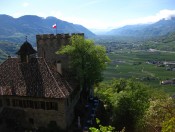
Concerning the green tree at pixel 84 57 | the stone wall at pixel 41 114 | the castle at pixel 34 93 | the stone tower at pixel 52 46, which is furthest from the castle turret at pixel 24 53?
the stone wall at pixel 41 114

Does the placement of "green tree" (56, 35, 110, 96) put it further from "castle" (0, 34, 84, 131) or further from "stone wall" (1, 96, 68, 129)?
"stone wall" (1, 96, 68, 129)

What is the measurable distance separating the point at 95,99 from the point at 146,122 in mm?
14116

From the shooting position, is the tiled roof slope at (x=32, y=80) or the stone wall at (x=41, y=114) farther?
the tiled roof slope at (x=32, y=80)

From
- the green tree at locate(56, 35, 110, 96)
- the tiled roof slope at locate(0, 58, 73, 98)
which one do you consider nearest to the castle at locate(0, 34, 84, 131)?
the tiled roof slope at locate(0, 58, 73, 98)

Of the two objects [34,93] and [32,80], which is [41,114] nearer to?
[34,93]

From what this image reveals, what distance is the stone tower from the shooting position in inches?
1937

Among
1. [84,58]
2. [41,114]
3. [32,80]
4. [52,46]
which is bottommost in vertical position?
[41,114]

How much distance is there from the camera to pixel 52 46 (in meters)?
49.9

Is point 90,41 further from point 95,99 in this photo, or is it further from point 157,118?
point 157,118

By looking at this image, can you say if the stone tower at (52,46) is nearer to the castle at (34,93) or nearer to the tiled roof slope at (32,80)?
the castle at (34,93)

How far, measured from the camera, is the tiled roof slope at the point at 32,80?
39562 mm

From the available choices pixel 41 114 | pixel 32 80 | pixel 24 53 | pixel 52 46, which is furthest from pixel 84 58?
pixel 41 114

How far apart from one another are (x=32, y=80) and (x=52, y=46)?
1021 cm

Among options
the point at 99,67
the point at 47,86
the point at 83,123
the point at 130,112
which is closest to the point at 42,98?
the point at 47,86
